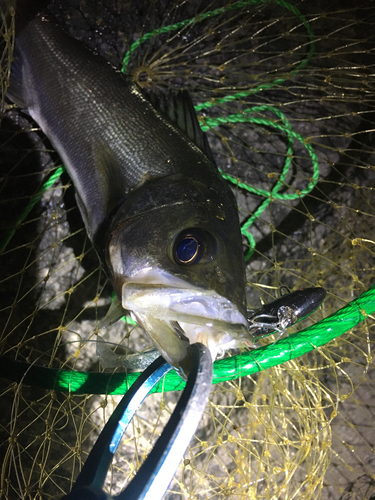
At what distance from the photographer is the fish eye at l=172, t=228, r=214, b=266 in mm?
1319

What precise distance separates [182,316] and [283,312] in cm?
42

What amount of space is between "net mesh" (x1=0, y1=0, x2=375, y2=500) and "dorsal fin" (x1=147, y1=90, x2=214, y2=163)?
1.38 ft

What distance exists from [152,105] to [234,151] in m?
0.92

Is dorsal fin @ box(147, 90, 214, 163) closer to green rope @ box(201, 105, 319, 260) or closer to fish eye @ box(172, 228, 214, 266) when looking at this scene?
green rope @ box(201, 105, 319, 260)

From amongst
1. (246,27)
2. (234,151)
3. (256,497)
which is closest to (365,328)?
(256,497)

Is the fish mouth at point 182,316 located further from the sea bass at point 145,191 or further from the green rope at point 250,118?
the green rope at point 250,118

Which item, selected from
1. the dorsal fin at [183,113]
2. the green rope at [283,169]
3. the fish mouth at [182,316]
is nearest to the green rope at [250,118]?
the green rope at [283,169]

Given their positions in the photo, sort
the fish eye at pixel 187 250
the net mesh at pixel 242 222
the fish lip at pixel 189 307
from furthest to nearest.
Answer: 1. the net mesh at pixel 242 222
2. the fish eye at pixel 187 250
3. the fish lip at pixel 189 307

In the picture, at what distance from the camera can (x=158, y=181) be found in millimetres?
1560

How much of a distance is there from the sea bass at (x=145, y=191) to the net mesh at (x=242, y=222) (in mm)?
417

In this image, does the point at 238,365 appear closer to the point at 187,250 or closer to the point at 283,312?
the point at 283,312

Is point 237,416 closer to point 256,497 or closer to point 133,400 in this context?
point 256,497

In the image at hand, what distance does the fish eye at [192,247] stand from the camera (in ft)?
4.33

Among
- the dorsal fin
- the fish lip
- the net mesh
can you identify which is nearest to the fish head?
Result: the fish lip
